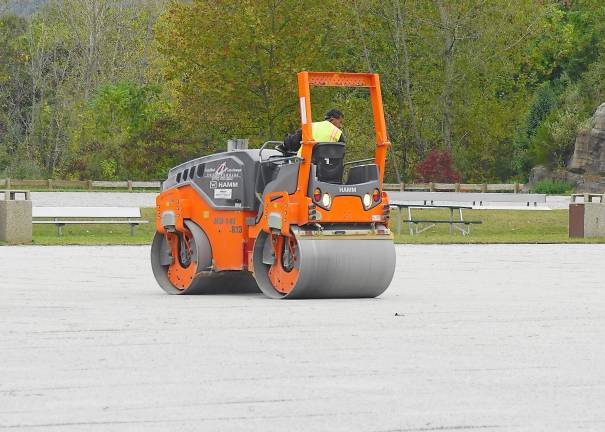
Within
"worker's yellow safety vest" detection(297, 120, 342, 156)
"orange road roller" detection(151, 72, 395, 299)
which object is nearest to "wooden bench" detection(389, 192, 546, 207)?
"orange road roller" detection(151, 72, 395, 299)

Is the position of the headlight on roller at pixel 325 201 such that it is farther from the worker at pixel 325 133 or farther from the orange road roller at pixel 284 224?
the worker at pixel 325 133

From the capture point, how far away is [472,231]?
120 ft

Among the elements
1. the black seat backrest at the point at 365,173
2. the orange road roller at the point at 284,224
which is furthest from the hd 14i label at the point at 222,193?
the black seat backrest at the point at 365,173

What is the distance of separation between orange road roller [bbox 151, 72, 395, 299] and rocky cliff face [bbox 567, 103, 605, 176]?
43.3m

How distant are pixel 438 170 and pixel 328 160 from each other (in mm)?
46957

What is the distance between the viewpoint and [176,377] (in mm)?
9562

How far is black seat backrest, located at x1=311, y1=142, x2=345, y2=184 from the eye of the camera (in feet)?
52.5

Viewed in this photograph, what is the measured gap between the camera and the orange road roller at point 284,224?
1577cm

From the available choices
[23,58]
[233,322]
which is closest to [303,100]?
[233,322]

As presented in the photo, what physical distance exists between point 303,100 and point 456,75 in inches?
2049

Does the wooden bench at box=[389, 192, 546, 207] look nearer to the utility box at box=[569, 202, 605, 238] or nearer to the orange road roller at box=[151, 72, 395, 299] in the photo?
the utility box at box=[569, 202, 605, 238]

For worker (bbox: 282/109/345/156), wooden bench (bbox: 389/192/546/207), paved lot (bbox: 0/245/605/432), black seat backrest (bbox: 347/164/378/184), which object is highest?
worker (bbox: 282/109/345/156)

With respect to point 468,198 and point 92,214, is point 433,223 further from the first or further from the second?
point 468,198

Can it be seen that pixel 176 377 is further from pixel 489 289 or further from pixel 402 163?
pixel 402 163
